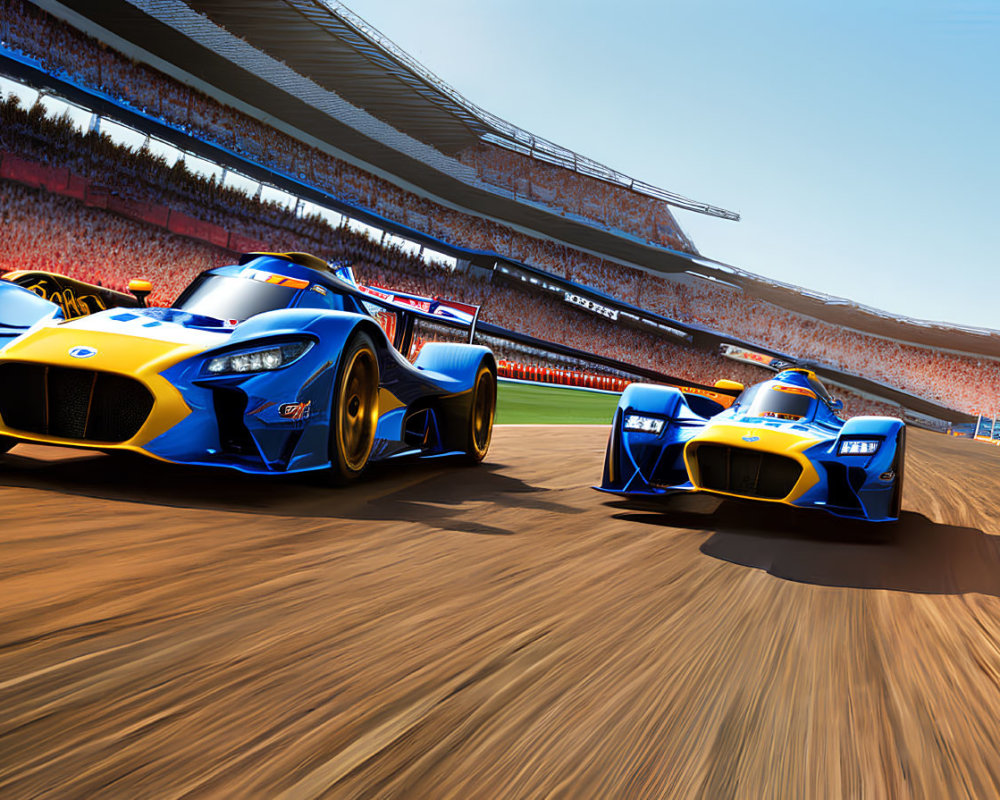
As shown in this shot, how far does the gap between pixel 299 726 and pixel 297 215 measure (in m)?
28.9

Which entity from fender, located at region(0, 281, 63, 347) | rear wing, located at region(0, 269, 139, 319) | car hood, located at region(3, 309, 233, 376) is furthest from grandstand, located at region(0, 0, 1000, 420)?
car hood, located at region(3, 309, 233, 376)

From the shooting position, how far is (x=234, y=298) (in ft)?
15.8

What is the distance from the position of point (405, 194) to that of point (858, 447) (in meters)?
33.1

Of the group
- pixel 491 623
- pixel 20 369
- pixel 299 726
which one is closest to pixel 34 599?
pixel 299 726

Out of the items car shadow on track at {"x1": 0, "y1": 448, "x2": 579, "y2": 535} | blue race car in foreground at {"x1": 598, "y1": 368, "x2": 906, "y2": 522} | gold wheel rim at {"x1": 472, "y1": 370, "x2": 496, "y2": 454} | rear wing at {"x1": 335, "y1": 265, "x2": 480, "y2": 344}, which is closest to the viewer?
car shadow on track at {"x1": 0, "y1": 448, "x2": 579, "y2": 535}

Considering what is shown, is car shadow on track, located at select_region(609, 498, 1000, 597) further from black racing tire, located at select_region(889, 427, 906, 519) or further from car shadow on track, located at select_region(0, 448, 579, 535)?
car shadow on track, located at select_region(0, 448, 579, 535)

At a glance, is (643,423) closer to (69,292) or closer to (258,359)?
(258,359)

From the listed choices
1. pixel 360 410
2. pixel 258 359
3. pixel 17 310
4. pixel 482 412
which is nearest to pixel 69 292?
pixel 17 310

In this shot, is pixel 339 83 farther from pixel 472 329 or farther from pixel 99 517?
pixel 99 517

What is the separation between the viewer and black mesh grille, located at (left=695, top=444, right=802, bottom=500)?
4.48m

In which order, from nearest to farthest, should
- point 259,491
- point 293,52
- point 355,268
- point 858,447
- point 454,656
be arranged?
point 454,656 → point 259,491 → point 858,447 → point 293,52 → point 355,268

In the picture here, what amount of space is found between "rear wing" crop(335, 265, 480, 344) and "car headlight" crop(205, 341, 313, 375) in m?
1.46

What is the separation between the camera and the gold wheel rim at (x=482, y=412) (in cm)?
628

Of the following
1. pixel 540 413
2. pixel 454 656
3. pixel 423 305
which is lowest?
pixel 540 413
